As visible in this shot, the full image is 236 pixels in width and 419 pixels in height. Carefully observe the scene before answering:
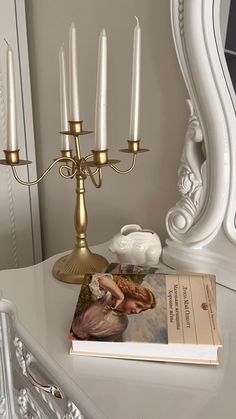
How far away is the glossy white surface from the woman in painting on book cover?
0.04 meters

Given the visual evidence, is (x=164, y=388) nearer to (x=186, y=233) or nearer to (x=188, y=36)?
(x=186, y=233)

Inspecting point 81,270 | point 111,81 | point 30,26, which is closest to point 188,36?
point 111,81

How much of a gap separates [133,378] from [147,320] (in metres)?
0.08

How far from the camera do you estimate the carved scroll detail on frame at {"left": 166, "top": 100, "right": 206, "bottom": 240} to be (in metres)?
0.83

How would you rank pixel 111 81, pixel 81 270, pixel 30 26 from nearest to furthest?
pixel 81 270 → pixel 111 81 → pixel 30 26

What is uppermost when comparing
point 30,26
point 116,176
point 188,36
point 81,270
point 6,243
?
point 30,26

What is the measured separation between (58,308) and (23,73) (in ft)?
2.66

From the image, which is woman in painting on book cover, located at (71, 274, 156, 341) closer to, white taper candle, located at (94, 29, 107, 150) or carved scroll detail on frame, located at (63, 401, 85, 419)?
carved scroll detail on frame, located at (63, 401, 85, 419)

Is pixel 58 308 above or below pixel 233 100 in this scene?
below

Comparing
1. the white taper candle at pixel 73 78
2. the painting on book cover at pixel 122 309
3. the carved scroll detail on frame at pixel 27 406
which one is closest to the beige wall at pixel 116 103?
the white taper candle at pixel 73 78

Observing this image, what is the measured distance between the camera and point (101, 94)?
0.74m

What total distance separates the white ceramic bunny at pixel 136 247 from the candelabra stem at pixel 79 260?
1.8 inches

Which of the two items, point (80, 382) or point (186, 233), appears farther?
point (186, 233)

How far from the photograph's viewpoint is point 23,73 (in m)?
1.34
